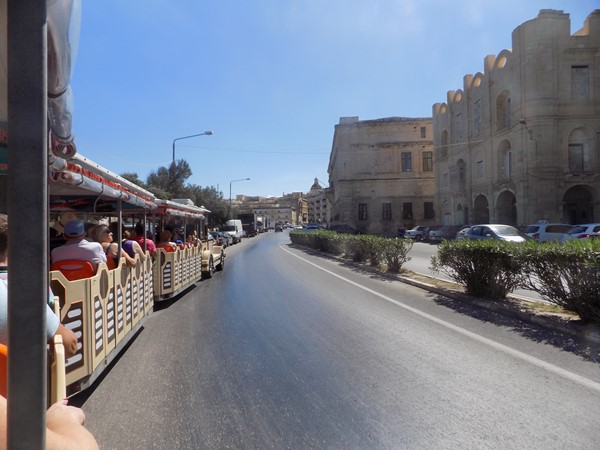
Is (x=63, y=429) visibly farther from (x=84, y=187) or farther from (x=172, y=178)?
(x=172, y=178)

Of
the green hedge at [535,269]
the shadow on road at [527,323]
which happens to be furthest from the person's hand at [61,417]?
the green hedge at [535,269]

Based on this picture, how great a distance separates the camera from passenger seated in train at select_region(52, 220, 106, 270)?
178 inches

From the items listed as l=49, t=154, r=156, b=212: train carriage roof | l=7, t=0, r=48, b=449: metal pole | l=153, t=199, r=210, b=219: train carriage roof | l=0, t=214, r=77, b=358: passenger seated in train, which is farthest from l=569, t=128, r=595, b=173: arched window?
l=7, t=0, r=48, b=449: metal pole

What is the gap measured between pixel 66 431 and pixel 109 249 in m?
4.55

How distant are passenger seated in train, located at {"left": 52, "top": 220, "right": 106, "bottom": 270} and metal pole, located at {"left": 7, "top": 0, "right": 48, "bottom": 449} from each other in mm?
3658

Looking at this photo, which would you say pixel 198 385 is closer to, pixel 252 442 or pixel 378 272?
pixel 252 442

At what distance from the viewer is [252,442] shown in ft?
10.00

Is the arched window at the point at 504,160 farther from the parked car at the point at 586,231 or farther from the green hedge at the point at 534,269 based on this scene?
the green hedge at the point at 534,269

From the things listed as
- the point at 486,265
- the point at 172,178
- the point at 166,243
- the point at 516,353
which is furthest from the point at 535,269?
the point at 172,178

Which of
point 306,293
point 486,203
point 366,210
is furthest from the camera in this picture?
point 366,210

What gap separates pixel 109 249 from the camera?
18.7ft

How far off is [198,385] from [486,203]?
39.1 m

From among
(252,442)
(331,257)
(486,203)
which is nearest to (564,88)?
(486,203)

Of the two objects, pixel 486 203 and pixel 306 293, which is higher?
pixel 486 203
